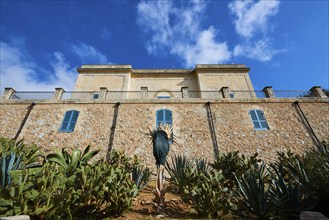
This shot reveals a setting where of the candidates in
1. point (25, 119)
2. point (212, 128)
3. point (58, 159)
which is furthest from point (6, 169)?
point (212, 128)

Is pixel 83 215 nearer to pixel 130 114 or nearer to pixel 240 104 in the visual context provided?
pixel 130 114

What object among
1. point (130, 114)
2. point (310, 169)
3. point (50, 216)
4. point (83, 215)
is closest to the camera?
point (50, 216)

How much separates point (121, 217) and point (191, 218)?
5.15 feet

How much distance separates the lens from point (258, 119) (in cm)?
1021

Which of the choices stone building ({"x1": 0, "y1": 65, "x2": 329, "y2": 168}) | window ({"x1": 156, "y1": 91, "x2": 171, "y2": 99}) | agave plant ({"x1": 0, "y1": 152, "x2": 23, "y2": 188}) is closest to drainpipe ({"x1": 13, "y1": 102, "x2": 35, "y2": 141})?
stone building ({"x1": 0, "y1": 65, "x2": 329, "y2": 168})

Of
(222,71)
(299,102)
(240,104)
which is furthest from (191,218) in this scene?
(222,71)

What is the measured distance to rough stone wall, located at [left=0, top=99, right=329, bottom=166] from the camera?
9.40m

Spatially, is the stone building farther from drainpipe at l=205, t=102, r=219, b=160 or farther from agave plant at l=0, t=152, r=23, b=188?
agave plant at l=0, t=152, r=23, b=188

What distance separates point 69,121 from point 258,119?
35.9ft

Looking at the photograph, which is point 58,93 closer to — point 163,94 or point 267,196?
point 163,94

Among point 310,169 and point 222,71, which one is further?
point 222,71

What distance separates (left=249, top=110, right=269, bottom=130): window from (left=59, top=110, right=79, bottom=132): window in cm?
1030

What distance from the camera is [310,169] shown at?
4.68 m

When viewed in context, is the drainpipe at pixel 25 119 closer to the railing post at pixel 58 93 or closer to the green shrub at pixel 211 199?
the railing post at pixel 58 93
